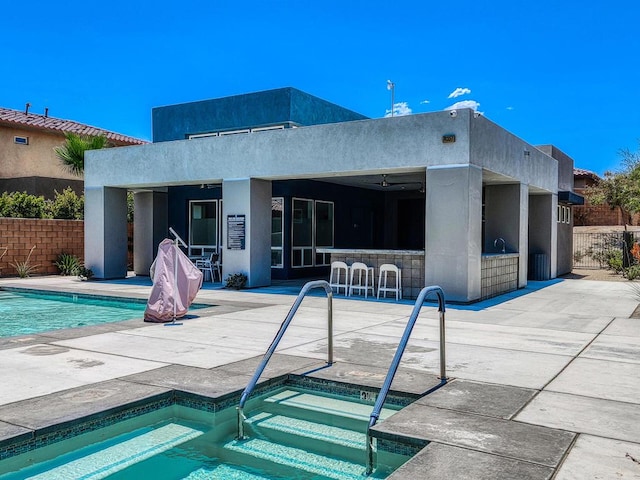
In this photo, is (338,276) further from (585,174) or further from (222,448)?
(585,174)

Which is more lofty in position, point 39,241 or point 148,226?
point 148,226

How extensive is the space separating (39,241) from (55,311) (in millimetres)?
8176

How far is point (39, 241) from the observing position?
19812 millimetres

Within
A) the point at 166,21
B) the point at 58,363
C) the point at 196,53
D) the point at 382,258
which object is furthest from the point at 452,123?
the point at 196,53

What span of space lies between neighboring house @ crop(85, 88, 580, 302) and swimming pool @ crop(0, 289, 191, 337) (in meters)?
3.22

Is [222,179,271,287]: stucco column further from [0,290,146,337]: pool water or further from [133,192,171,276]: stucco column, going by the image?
[133,192,171,276]: stucco column

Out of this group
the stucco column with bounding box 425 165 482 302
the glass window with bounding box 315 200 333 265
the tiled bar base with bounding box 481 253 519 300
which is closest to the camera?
the stucco column with bounding box 425 165 482 302

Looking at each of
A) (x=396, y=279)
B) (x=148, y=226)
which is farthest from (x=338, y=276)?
(x=148, y=226)

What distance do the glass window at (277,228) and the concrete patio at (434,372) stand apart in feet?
21.3

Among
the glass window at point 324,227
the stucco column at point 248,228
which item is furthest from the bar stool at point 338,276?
the glass window at point 324,227

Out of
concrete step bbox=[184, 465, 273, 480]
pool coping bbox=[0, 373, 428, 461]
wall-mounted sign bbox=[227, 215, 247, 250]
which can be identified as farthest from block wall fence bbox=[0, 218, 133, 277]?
concrete step bbox=[184, 465, 273, 480]

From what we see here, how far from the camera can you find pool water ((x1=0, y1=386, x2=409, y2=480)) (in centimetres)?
425

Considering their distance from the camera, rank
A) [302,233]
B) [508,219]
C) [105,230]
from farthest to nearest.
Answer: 1. [302,233]
2. [105,230]
3. [508,219]

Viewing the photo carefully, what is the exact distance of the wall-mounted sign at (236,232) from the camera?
50.1 feet
